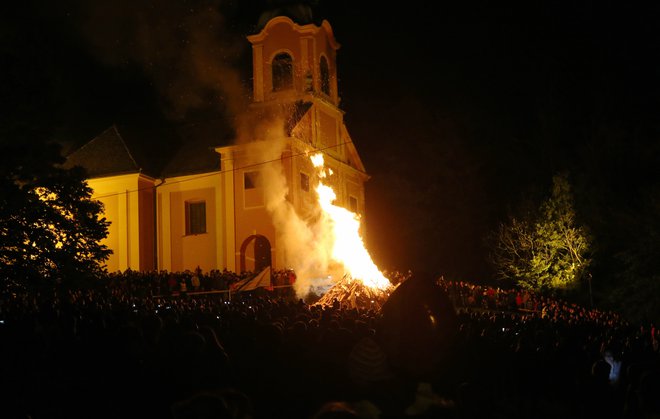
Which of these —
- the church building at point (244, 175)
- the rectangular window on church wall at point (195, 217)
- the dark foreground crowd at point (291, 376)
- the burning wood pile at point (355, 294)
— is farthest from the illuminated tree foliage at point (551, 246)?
the dark foreground crowd at point (291, 376)

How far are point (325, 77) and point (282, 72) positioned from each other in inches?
104

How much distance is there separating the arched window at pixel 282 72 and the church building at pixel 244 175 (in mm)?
52

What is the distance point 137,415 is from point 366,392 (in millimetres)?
1991

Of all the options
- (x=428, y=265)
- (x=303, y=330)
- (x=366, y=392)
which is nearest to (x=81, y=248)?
(x=303, y=330)

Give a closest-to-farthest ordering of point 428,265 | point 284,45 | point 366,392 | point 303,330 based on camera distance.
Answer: point 366,392 < point 303,330 < point 284,45 < point 428,265

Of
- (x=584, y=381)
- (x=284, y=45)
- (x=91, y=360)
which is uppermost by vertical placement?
(x=284, y=45)

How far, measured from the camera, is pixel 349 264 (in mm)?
28484

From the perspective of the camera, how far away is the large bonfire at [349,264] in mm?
24391

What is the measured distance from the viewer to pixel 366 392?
22.0 feet

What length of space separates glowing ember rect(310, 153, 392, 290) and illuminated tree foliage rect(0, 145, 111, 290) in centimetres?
938

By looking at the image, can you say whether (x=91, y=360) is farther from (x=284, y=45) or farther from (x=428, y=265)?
(x=428, y=265)

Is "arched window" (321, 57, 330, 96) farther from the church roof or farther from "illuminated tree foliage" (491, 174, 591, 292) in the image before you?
"illuminated tree foliage" (491, 174, 591, 292)

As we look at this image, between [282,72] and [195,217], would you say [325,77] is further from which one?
[195,217]

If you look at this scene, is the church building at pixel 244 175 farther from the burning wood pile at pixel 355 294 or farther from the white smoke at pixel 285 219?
the burning wood pile at pixel 355 294
